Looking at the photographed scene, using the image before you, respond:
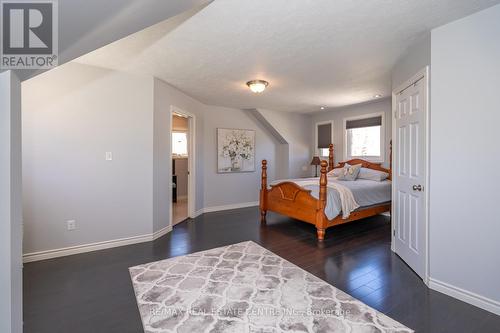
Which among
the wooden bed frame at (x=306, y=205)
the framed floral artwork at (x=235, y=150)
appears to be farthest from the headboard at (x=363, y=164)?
the framed floral artwork at (x=235, y=150)

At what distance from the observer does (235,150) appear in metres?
5.91

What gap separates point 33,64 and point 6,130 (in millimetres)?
443

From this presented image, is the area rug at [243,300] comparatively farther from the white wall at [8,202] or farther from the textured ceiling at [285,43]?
the textured ceiling at [285,43]

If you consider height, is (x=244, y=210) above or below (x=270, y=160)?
below

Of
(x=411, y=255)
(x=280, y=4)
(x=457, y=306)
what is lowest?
(x=457, y=306)

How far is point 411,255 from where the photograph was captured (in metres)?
2.66

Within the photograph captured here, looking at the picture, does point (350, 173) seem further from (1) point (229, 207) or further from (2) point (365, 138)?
(1) point (229, 207)

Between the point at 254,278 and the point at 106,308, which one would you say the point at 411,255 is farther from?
the point at 106,308

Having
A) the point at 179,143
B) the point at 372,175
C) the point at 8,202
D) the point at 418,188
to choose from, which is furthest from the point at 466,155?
the point at 179,143

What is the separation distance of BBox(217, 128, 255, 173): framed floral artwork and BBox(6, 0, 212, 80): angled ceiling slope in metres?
4.03

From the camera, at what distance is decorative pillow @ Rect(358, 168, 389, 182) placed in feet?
15.6

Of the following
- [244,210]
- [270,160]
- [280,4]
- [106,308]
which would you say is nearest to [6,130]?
[106,308]

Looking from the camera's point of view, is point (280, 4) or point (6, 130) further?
point (280, 4)

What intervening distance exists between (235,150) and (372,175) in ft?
10.2
